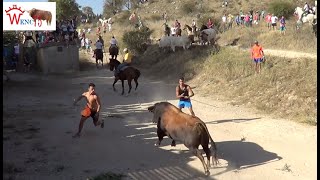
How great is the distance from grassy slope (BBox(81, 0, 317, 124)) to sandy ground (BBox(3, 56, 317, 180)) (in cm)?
126

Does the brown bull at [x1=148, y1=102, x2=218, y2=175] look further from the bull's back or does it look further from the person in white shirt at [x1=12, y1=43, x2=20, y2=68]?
the person in white shirt at [x1=12, y1=43, x2=20, y2=68]

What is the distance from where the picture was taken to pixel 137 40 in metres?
31.0

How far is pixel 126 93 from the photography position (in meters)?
19.2

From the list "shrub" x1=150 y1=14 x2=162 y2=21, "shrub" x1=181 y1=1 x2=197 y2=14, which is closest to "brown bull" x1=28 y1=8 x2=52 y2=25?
"shrub" x1=150 y1=14 x2=162 y2=21

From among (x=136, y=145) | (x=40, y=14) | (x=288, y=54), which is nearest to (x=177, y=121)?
(x=136, y=145)

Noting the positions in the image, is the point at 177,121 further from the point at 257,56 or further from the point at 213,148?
the point at 257,56

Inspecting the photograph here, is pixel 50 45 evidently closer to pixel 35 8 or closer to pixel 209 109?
pixel 35 8

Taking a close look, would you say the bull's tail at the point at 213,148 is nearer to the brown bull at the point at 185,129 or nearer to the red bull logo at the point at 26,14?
the brown bull at the point at 185,129

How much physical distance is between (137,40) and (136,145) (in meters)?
20.4

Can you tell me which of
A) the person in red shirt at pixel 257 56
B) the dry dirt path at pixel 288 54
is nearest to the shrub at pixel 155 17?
the dry dirt path at pixel 288 54

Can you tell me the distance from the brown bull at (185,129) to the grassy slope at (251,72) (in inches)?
225

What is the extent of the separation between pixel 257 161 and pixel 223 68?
38.3ft

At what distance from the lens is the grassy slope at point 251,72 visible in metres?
16.3

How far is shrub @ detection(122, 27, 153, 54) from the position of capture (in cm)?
3092
